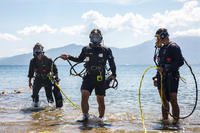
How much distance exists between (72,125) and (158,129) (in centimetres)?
219

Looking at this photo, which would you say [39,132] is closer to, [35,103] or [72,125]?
[72,125]

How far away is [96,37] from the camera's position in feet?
35.9

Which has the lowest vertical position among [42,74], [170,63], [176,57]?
[42,74]

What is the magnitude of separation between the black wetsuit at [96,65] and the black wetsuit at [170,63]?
139 cm

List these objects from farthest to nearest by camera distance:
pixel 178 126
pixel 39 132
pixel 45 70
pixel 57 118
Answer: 1. pixel 45 70
2. pixel 57 118
3. pixel 178 126
4. pixel 39 132

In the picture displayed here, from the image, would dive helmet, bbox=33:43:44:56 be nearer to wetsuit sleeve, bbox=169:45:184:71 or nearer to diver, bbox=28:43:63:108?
diver, bbox=28:43:63:108

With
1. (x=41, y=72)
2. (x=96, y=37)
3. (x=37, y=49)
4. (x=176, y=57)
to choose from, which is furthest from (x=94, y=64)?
(x=41, y=72)

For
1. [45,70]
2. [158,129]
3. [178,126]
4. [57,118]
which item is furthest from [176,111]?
[45,70]

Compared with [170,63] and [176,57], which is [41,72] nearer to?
[170,63]

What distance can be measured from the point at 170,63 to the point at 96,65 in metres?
2.04

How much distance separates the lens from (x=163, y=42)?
34.7 feet

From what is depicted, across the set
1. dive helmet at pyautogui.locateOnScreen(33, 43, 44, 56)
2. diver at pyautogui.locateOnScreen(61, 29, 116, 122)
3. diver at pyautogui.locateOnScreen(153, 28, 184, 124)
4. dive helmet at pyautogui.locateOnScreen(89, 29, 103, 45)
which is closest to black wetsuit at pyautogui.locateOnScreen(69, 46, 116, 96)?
diver at pyautogui.locateOnScreen(61, 29, 116, 122)

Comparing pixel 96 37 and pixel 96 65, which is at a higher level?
pixel 96 37

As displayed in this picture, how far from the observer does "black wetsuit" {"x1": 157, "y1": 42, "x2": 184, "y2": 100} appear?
33.9 ft
